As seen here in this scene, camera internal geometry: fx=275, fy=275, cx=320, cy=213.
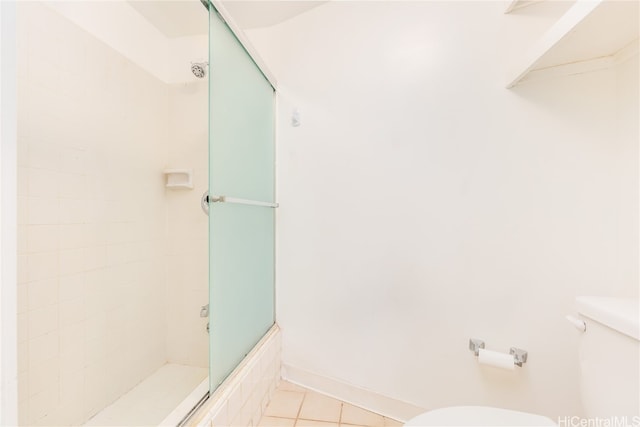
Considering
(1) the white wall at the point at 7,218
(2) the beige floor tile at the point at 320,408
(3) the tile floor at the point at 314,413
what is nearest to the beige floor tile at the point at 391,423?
(3) the tile floor at the point at 314,413

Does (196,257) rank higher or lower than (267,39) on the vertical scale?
lower

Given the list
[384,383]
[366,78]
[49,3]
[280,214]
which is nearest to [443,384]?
[384,383]

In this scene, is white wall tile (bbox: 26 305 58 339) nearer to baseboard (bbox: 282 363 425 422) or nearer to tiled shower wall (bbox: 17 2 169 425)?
tiled shower wall (bbox: 17 2 169 425)

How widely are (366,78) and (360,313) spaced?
1141 mm

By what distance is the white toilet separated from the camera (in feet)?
2.31

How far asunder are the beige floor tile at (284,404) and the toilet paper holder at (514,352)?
83 cm

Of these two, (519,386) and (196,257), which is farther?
(196,257)

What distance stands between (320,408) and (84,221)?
141 cm

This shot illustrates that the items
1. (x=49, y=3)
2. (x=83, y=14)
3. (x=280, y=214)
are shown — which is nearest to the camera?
(x=49, y=3)

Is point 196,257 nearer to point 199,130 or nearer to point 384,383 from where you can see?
point 199,130

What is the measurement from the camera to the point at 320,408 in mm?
Answer: 1287

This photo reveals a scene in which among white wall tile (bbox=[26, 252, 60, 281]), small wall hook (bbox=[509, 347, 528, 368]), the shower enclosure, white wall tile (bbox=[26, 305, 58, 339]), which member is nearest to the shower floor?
the shower enclosure

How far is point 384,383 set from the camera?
1.28 metres

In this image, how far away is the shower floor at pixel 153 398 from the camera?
1.31 meters
